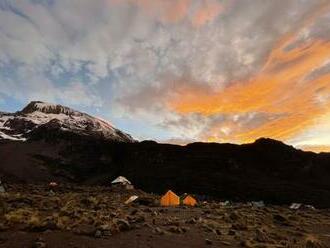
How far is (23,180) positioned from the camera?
137250mm

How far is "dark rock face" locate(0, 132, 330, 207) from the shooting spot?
117 m

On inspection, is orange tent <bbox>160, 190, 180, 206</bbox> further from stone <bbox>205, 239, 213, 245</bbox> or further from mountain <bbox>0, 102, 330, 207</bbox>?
mountain <bbox>0, 102, 330, 207</bbox>

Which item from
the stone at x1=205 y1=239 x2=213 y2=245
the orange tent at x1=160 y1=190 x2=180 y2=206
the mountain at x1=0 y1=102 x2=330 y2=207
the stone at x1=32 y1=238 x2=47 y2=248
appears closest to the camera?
the stone at x1=32 y1=238 x2=47 y2=248

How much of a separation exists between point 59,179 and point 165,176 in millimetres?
41731

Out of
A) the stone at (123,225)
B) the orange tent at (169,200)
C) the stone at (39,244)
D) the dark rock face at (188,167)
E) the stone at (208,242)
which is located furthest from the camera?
the dark rock face at (188,167)

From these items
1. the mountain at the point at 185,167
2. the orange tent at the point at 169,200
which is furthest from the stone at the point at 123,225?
the mountain at the point at 185,167

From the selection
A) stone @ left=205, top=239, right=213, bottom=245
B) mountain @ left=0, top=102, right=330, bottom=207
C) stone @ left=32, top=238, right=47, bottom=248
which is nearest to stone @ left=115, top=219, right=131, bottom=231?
stone @ left=205, top=239, right=213, bottom=245

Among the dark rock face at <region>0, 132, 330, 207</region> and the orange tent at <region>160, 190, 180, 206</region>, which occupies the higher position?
the dark rock face at <region>0, 132, 330, 207</region>

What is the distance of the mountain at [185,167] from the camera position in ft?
384

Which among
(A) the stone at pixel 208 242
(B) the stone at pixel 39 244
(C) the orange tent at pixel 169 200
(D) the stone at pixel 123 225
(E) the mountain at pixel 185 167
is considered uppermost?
(E) the mountain at pixel 185 167

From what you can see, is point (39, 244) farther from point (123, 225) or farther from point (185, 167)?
point (185, 167)

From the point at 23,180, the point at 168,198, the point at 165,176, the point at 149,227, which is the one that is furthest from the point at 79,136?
the point at 149,227

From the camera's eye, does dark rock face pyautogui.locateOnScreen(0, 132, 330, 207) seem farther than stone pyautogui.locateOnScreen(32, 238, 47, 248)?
Yes

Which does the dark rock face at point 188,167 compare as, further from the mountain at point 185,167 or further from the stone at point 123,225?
the stone at point 123,225
